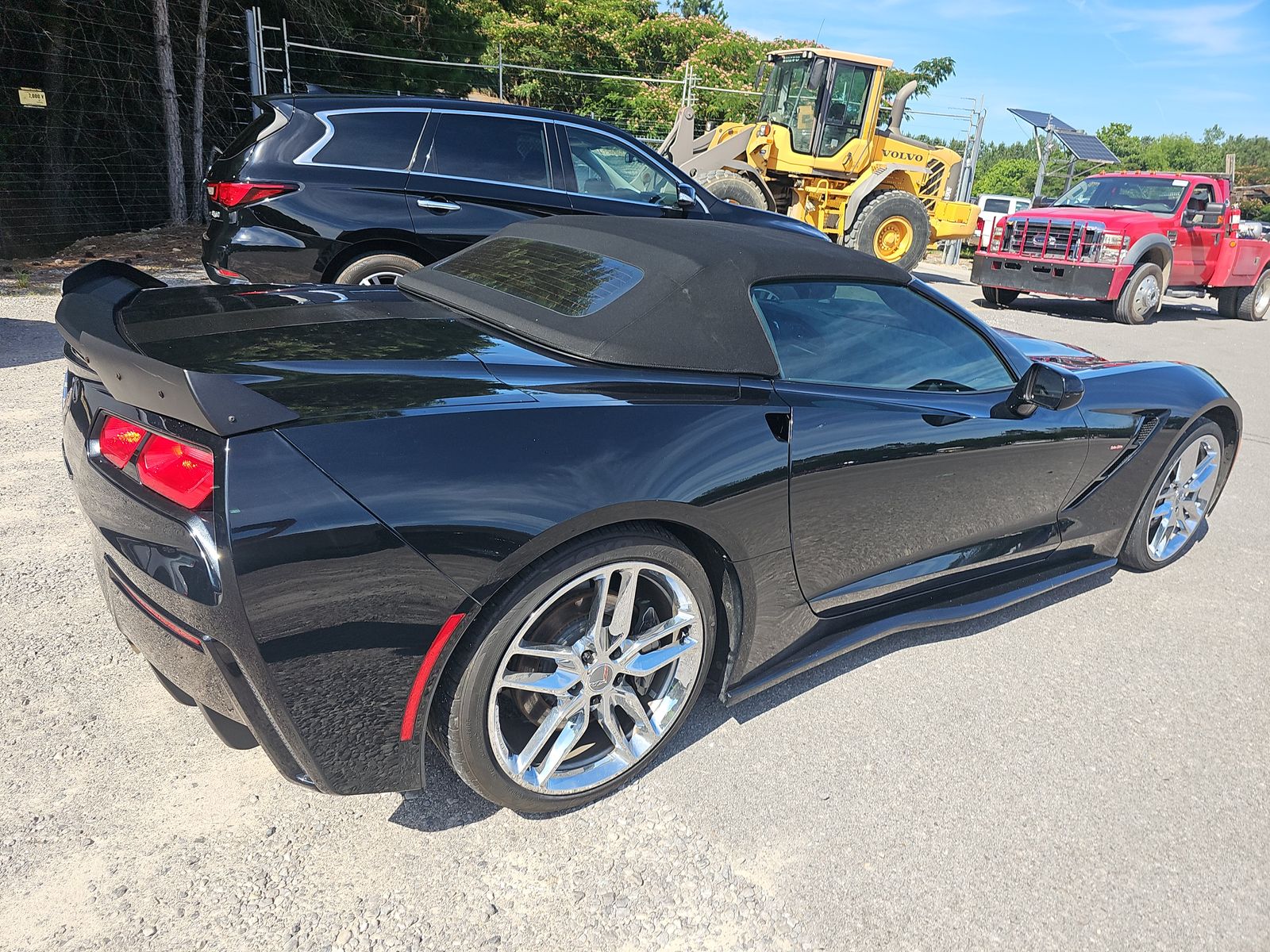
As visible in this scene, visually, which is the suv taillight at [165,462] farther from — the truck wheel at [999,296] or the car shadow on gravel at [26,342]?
the truck wheel at [999,296]

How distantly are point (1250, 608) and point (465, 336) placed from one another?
3538mm

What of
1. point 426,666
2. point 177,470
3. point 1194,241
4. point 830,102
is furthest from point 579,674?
point 1194,241

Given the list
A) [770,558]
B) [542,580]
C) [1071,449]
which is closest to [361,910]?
[542,580]

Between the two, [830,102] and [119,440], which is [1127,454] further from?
[830,102]

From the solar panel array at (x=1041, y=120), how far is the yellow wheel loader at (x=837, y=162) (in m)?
6.01

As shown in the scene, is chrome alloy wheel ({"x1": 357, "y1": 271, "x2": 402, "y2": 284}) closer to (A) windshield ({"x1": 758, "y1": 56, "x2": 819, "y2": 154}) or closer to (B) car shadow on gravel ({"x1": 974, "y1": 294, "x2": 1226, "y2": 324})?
(A) windshield ({"x1": 758, "y1": 56, "x2": 819, "y2": 154})

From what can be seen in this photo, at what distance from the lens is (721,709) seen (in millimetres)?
2838

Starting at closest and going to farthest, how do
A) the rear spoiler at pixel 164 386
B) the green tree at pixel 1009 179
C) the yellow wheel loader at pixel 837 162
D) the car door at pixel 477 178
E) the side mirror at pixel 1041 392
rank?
the rear spoiler at pixel 164 386 < the side mirror at pixel 1041 392 < the car door at pixel 477 178 < the yellow wheel loader at pixel 837 162 < the green tree at pixel 1009 179

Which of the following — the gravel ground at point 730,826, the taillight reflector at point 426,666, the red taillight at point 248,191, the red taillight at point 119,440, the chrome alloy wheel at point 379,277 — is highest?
the red taillight at point 248,191

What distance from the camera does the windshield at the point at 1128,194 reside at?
42.4 ft

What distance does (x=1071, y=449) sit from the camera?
3.40m

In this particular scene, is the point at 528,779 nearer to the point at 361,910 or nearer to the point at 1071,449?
the point at 361,910

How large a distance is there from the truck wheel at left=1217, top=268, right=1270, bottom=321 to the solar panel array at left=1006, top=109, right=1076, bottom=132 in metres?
5.84

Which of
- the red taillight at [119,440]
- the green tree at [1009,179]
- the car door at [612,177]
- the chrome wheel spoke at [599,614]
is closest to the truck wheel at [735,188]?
the car door at [612,177]
